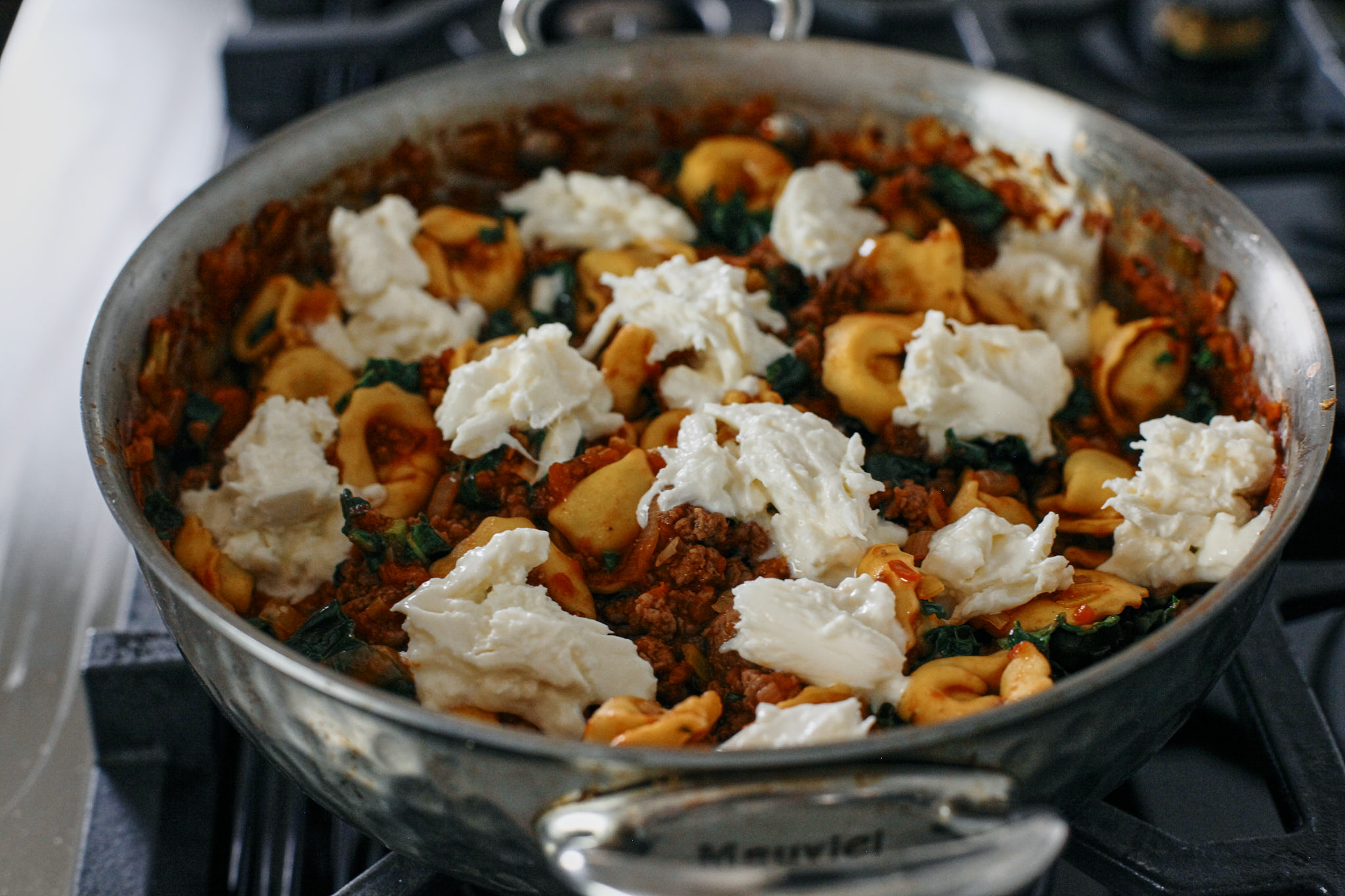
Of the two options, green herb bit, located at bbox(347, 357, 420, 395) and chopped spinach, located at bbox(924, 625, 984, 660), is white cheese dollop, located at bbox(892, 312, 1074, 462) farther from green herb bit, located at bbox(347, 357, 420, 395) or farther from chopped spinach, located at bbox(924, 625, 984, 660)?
green herb bit, located at bbox(347, 357, 420, 395)

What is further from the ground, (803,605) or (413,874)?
(803,605)

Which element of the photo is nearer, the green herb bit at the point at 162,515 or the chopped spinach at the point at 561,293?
the green herb bit at the point at 162,515

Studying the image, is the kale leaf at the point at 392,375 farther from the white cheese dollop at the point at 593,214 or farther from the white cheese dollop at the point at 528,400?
the white cheese dollop at the point at 593,214

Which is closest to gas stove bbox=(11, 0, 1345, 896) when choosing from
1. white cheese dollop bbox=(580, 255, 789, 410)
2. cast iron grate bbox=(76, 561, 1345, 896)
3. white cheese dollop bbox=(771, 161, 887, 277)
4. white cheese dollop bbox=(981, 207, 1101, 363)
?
cast iron grate bbox=(76, 561, 1345, 896)

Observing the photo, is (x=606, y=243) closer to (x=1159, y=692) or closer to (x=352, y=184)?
(x=352, y=184)

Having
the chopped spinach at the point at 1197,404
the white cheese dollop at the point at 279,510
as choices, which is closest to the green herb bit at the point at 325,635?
the white cheese dollop at the point at 279,510

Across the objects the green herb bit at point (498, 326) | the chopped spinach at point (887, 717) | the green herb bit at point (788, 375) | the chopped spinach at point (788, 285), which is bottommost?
the chopped spinach at point (887, 717)

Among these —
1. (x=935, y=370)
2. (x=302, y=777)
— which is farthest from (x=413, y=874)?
(x=935, y=370)
